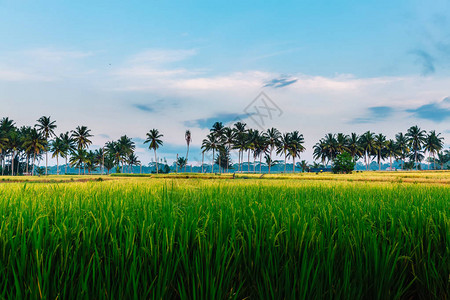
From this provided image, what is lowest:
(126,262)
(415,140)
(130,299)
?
(130,299)

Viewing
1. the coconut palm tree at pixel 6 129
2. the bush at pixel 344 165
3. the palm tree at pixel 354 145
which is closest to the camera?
the bush at pixel 344 165

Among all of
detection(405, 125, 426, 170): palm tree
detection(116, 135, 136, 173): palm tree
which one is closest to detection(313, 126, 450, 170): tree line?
detection(405, 125, 426, 170): palm tree

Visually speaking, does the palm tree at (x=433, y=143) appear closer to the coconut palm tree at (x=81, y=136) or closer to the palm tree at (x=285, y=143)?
the palm tree at (x=285, y=143)

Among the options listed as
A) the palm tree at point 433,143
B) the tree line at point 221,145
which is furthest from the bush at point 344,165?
the palm tree at point 433,143

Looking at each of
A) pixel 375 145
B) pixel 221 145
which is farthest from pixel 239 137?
pixel 375 145

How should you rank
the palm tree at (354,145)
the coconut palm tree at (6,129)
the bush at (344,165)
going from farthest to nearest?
1. the palm tree at (354,145)
2. the coconut palm tree at (6,129)
3. the bush at (344,165)

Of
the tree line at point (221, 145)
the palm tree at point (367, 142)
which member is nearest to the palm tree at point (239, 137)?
the tree line at point (221, 145)

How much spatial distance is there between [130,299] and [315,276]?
1.19 meters

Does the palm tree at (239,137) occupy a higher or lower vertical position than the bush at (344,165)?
higher

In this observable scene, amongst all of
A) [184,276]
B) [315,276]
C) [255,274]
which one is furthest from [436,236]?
[184,276]

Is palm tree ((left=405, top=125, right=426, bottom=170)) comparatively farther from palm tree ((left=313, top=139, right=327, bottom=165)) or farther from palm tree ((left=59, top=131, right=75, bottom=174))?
palm tree ((left=59, top=131, right=75, bottom=174))

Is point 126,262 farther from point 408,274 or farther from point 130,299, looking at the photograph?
point 408,274

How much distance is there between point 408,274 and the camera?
219 centimetres

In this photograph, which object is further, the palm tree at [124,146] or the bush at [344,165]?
the palm tree at [124,146]
